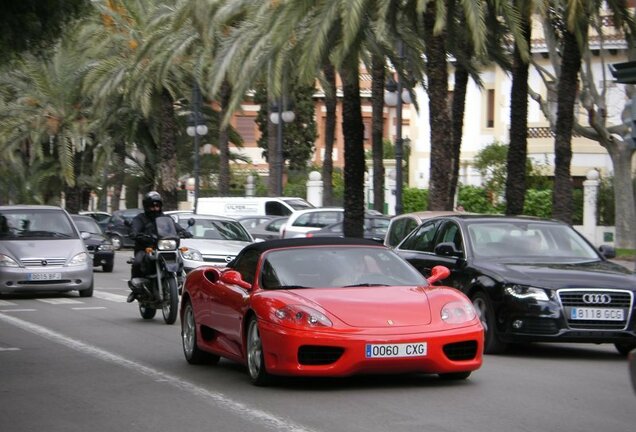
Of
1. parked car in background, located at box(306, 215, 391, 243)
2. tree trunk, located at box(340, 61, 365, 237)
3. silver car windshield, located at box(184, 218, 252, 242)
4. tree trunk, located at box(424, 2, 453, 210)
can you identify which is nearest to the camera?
silver car windshield, located at box(184, 218, 252, 242)

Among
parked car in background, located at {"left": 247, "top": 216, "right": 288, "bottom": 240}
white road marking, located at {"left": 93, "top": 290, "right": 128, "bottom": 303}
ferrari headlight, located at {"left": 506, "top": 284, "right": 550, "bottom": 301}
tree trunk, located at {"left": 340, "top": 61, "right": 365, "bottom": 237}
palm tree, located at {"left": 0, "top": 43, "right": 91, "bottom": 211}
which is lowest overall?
white road marking, located at {"left": 93, "top": 290, "right": 128, "bottom": 303}

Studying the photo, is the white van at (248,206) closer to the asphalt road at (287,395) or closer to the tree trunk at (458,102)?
the tree trunk at (458,102)

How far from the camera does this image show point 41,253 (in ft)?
74.7

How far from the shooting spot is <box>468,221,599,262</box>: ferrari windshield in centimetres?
1464

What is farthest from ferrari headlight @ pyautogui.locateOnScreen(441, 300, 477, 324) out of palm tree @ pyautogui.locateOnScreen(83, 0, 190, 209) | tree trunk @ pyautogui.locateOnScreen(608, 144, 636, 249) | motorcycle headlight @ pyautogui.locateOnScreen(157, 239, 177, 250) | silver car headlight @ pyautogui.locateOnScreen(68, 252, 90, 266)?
tree trunk @ pyautogui.locateOnScreen(608, 144, 636, 249)

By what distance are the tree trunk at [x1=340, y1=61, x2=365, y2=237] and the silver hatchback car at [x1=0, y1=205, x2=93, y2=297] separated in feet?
23.2

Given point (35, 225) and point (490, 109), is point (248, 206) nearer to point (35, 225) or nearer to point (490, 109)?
point (490, 109)

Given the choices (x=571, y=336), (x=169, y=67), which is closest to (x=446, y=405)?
(x=571, y=336)

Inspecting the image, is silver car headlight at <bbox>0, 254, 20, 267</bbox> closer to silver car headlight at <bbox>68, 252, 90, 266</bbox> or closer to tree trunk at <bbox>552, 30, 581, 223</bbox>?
silver car headlight at <bbox>68, 252, 90, 266</bbox>

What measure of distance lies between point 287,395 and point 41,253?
13492 millimetres

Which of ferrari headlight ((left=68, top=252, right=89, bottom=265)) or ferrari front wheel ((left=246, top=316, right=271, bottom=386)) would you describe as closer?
ferrari front wheel ((left=246, top=316, right=271, bottom=386))

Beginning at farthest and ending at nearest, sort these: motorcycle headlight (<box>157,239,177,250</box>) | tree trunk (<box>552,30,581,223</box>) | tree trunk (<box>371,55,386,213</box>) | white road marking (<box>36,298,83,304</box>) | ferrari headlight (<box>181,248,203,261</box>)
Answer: tree trunk (<box>371,55,386,213</box>)
tree trunk (<box>552,30,581,223</box>)
ferrari headlight (<box>181,248,203,261</box>)
white road marking (<box>36,298,83,304</box>)
motorcycle headlight (<box>157,239,177,250</box>)

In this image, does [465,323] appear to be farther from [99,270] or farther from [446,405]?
[99,270]

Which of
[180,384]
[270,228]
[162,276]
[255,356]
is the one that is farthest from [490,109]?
[255,356]
